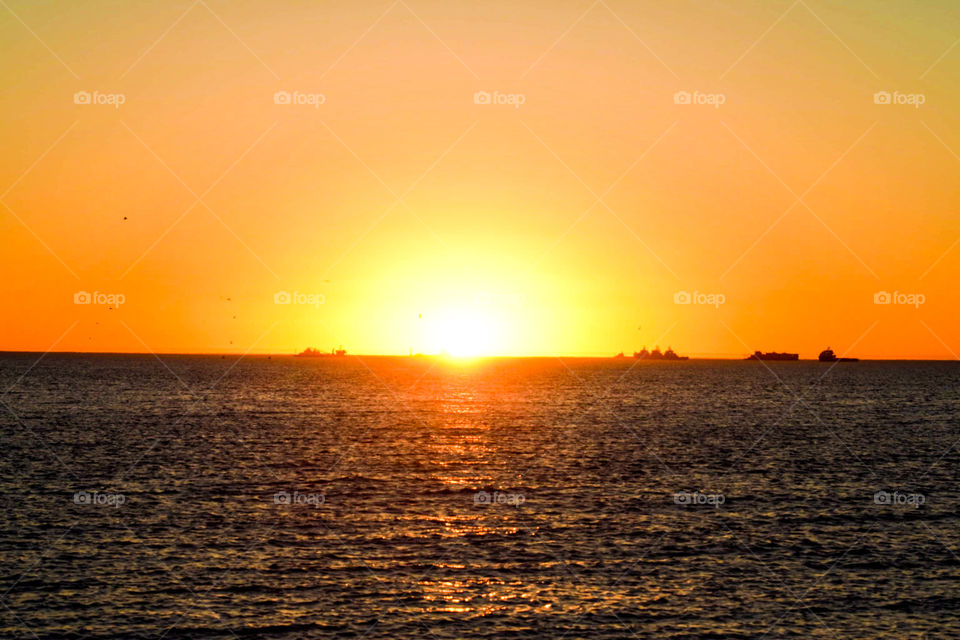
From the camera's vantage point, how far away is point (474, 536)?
40469 mm

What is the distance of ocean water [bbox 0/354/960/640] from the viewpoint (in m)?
29.1

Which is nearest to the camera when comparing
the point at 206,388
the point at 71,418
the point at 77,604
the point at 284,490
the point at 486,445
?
the point at 77,604

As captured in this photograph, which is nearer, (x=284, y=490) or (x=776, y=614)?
(x=776, y=614)

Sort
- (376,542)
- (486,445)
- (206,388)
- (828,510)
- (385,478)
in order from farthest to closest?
(206,388) → (486,445) → (385,478) → (828,510) → (376,542)

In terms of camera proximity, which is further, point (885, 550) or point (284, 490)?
point (284, 490)

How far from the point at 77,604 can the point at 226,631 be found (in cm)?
683

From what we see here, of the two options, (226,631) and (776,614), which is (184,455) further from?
(776,614)

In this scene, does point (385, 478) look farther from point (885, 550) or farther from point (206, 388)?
point (206, 388)

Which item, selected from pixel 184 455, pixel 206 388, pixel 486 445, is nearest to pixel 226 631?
pixel 184 455

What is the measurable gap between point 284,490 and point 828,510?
35.6 meters

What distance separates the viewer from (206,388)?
635 ft

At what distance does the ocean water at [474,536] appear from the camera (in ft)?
95.3

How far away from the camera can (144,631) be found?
1077 inches

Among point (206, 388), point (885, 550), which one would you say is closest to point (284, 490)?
point (885, 550)
